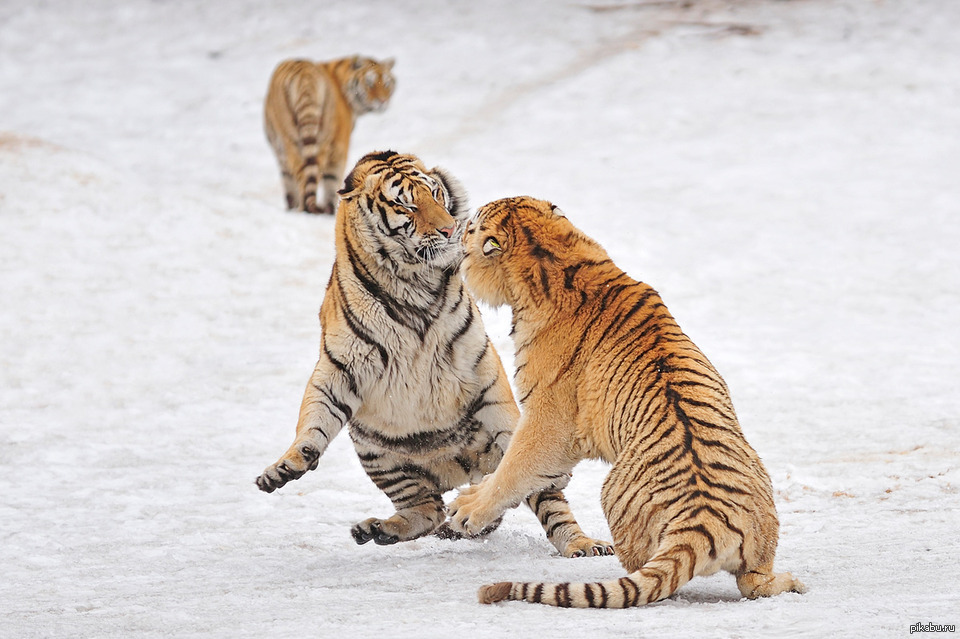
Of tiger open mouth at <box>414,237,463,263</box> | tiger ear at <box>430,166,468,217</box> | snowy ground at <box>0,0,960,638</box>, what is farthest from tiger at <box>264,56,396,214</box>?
tiger open mouth at <box>414,237,463,263</box>

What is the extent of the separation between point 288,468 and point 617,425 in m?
1.16

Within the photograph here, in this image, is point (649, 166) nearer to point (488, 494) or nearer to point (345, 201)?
point (345, 201)

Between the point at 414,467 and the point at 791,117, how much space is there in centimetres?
757

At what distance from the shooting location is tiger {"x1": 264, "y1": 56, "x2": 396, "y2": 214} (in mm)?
9266

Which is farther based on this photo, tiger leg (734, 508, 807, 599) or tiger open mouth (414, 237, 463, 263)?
tiger open mouth (414, 237, 463, 263)

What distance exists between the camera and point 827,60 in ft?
39.0

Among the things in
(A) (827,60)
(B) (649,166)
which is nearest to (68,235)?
(B) (649,166)

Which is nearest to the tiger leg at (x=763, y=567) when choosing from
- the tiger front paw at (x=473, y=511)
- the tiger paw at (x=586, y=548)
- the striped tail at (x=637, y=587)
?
the striped tail at (x=637, y=587)

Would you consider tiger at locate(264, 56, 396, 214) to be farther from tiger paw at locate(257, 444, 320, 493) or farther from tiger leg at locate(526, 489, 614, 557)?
tiger paw at locate(257, 444, 320, 493)

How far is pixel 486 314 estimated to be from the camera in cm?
741

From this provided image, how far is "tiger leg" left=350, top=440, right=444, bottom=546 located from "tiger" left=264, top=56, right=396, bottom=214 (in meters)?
5.11

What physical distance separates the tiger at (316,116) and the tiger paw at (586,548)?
564cm

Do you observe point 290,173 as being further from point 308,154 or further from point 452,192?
point 452,192

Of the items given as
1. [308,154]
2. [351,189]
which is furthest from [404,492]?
[308,154]
